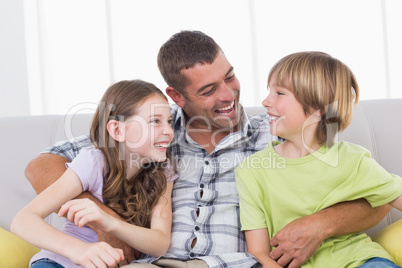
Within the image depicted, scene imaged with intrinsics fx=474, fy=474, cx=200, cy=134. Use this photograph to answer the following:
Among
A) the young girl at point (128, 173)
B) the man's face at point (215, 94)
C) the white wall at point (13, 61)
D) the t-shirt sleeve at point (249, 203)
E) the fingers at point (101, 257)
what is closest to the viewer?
the fingers at point (101, 257)

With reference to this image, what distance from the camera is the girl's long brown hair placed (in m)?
1.50

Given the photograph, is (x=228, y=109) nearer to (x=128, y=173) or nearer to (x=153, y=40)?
(x=128, y=173)

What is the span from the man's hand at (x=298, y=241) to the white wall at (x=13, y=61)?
2374 mm

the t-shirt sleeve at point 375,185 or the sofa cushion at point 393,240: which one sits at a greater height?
the t-shirt sleeve at point 375,185

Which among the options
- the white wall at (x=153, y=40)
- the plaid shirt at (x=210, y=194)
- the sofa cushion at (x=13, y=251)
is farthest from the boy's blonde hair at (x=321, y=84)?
the white wall at (x=153, y=40)

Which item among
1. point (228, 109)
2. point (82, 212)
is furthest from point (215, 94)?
point (82, 212)

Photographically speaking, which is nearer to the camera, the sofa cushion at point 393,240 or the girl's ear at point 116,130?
the sofa cushion at point 393,240

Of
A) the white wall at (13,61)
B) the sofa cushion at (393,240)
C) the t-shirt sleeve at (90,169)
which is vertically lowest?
the sofa cushion at (393,240)

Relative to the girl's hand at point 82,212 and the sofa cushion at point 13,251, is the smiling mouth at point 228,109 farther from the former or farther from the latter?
the sofa cushion at point 13,251

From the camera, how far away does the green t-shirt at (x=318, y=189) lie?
143 centimetres

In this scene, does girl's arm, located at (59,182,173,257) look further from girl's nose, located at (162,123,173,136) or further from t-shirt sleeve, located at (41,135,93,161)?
t-shirt sleeve, located at (41,135,93,161)

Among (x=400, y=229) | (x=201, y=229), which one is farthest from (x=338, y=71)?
(x=201, y=229)

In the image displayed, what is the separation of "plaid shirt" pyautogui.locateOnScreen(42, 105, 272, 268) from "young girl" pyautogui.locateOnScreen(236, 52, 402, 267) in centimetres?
7

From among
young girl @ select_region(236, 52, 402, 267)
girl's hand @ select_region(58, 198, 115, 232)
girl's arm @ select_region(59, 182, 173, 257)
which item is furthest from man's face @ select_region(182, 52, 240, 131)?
girl's hand @ select_region(58, 198, 115, 232)
